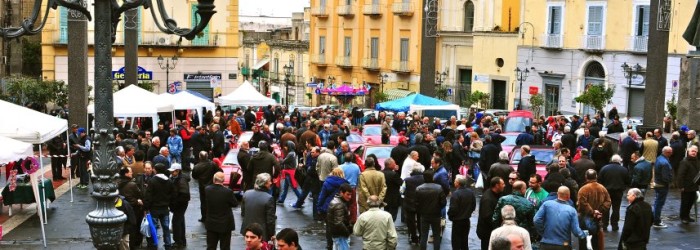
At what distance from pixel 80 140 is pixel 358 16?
42776 mm

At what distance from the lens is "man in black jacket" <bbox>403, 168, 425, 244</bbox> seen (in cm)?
1638

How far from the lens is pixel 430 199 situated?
15.6 m

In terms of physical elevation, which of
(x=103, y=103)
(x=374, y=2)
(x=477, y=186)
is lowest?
(x=477, y=186)

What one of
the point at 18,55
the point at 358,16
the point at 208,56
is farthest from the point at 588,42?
the point at 18,55

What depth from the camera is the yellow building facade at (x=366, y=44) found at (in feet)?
198

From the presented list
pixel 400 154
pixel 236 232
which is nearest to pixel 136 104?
pixel 400 154

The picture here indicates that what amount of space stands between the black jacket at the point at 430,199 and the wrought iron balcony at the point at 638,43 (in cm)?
3058

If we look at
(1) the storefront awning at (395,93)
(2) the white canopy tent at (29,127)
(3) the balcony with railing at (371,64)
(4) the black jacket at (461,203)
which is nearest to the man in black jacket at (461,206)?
(4) the black jacket at (461,203)

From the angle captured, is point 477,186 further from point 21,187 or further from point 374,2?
point 374,2

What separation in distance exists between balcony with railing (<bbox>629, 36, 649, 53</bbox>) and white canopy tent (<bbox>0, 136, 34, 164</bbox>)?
3194cm

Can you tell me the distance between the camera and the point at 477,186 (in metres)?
22.1

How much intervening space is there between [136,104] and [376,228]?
17.0 m

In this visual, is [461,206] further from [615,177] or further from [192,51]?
[192,51]

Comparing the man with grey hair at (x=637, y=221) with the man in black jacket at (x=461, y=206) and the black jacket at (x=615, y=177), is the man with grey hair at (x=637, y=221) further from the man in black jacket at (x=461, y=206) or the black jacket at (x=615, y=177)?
the black jacket at (x=615, y=177)
